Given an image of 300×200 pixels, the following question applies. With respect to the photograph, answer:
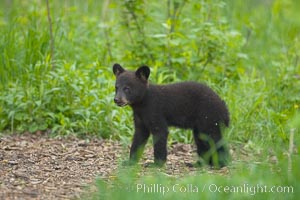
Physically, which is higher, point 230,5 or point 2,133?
point 230,5

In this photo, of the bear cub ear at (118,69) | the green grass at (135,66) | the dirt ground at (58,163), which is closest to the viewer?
the dirt ground at (58,163)

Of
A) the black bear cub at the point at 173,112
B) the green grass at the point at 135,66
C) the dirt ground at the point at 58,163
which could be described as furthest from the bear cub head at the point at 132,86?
the green grass at the point at 135,66

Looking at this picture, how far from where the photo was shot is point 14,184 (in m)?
6.07

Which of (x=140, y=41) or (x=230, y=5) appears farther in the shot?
(x=230, y=5)

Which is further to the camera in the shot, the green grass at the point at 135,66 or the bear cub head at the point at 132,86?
the green grass at the point at 135,66

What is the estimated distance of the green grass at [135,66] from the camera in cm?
873

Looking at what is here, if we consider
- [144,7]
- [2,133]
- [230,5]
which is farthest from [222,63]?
[2,133]

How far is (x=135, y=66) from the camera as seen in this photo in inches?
390

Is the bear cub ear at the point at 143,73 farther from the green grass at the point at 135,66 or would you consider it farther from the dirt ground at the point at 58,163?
the green grass at the point at 135,66

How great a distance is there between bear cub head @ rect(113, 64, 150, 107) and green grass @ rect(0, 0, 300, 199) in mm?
1026

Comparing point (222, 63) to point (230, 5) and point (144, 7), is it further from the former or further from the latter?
point (230, 5)

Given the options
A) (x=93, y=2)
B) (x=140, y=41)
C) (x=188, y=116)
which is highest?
(x=93, y=2)

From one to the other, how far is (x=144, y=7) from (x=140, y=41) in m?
0.52

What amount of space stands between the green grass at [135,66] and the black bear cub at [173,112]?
1.12 feet
